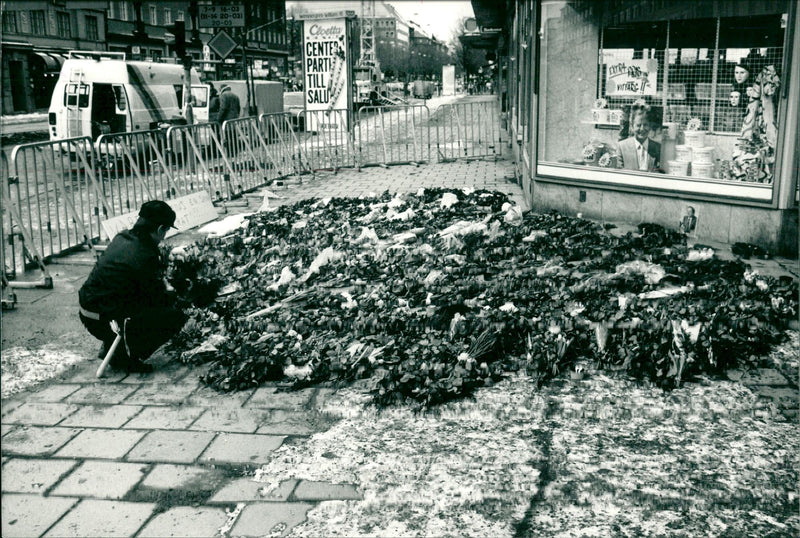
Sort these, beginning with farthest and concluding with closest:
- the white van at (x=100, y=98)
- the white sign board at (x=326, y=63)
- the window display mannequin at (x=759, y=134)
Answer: the white sign board at (x=326, y=63)
the white van at (x=100, y=98)
the window display mannequin at (x=759, y=134)

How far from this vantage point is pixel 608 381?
5.00 m

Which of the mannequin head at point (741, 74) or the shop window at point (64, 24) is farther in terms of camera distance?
the shop window at point (64, 24)

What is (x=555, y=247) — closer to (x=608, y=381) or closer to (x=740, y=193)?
(x=740, y=193)

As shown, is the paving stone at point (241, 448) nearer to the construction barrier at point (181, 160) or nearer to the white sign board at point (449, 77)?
the construction barrier at point (181, 160)

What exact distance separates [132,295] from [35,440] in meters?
1.24

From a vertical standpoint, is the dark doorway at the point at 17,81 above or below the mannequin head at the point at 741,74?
above

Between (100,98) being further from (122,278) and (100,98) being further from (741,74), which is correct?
(741,74)

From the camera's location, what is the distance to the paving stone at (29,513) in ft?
11.4

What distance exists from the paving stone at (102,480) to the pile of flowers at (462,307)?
3.66ft

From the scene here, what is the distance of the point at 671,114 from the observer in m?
9.30

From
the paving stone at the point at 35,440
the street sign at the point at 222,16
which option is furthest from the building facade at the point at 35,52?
the paving stone at the point at 35,440

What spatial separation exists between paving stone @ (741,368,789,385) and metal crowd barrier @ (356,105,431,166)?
12.2m

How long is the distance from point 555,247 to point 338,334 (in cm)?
301

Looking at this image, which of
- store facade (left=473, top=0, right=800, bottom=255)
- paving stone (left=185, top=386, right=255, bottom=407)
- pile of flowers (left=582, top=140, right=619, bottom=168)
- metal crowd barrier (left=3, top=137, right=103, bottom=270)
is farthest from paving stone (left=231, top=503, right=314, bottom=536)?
pile of flowers (left=582, top=140, right=619, bottom=168)
